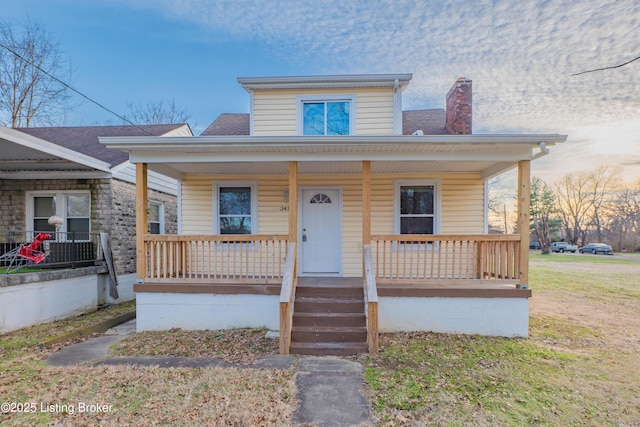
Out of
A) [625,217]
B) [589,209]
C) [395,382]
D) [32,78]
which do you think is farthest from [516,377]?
[625,217]

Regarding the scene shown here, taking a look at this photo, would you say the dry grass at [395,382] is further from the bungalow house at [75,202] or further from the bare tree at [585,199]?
the bare tree at [585,199]

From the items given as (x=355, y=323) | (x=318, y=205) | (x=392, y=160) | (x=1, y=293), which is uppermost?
(x=392, y=160)

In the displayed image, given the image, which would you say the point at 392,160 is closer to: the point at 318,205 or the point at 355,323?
the point at 318,205

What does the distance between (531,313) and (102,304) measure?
10318mm

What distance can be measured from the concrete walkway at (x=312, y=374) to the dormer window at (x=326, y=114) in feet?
17.5

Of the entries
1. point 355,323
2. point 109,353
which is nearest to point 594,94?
point 355,323

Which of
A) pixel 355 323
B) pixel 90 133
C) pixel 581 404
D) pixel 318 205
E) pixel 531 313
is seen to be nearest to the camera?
pixel 581 404

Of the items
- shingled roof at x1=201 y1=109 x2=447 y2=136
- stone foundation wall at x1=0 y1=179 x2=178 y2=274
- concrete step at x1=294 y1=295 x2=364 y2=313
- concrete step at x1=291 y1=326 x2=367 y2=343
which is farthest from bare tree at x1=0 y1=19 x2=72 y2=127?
concrete step at x1=291 y1=326 x2=367 y2=343

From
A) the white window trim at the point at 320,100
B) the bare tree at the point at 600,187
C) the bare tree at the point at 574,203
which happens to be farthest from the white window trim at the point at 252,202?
the bare tree at the point at 600,187

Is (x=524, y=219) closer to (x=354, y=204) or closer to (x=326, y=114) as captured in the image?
(x=354, y=204)

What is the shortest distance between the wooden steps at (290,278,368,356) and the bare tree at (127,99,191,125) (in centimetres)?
1938

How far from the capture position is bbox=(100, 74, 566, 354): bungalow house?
536cm

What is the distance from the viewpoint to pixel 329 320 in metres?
5.20

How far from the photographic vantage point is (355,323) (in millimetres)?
5188
